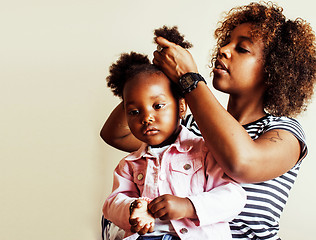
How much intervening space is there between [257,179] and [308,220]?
3.41 feet

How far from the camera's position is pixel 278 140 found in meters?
1.36

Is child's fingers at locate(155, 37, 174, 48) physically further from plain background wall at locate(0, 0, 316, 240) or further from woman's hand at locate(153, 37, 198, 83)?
plain background wall at locate(0, 0, 316, 240)

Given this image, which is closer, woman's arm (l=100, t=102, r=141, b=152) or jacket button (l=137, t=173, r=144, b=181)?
jacket button (l=137, t=173, r=144, b=181)

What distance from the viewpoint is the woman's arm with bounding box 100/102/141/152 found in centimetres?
187

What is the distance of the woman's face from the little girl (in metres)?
0.22

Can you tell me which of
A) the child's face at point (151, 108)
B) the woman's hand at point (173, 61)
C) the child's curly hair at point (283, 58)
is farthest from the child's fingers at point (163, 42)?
the child's curly hair at point (283, 58)

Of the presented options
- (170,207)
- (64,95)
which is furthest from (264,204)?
(64,95)

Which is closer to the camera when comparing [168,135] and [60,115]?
[168,135]

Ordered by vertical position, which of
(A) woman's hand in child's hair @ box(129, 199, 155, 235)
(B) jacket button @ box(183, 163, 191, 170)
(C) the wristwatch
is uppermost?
(C) the wristwatch

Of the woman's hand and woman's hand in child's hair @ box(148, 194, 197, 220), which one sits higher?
the woman's hand

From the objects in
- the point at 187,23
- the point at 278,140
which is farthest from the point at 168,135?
the point at 187,23

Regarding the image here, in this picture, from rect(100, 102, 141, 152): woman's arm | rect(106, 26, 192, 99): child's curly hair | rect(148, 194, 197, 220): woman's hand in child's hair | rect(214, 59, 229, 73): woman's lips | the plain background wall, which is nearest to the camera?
rect(148, 194, 197, 220): woman's hand in child's hair

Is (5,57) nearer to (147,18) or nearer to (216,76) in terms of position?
(147,18)

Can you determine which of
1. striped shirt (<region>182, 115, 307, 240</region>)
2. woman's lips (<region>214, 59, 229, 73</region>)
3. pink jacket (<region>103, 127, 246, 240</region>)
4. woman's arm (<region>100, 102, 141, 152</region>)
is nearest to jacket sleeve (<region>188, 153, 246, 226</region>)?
pink jacket (<region>103, 127, 246, 240</region>)
